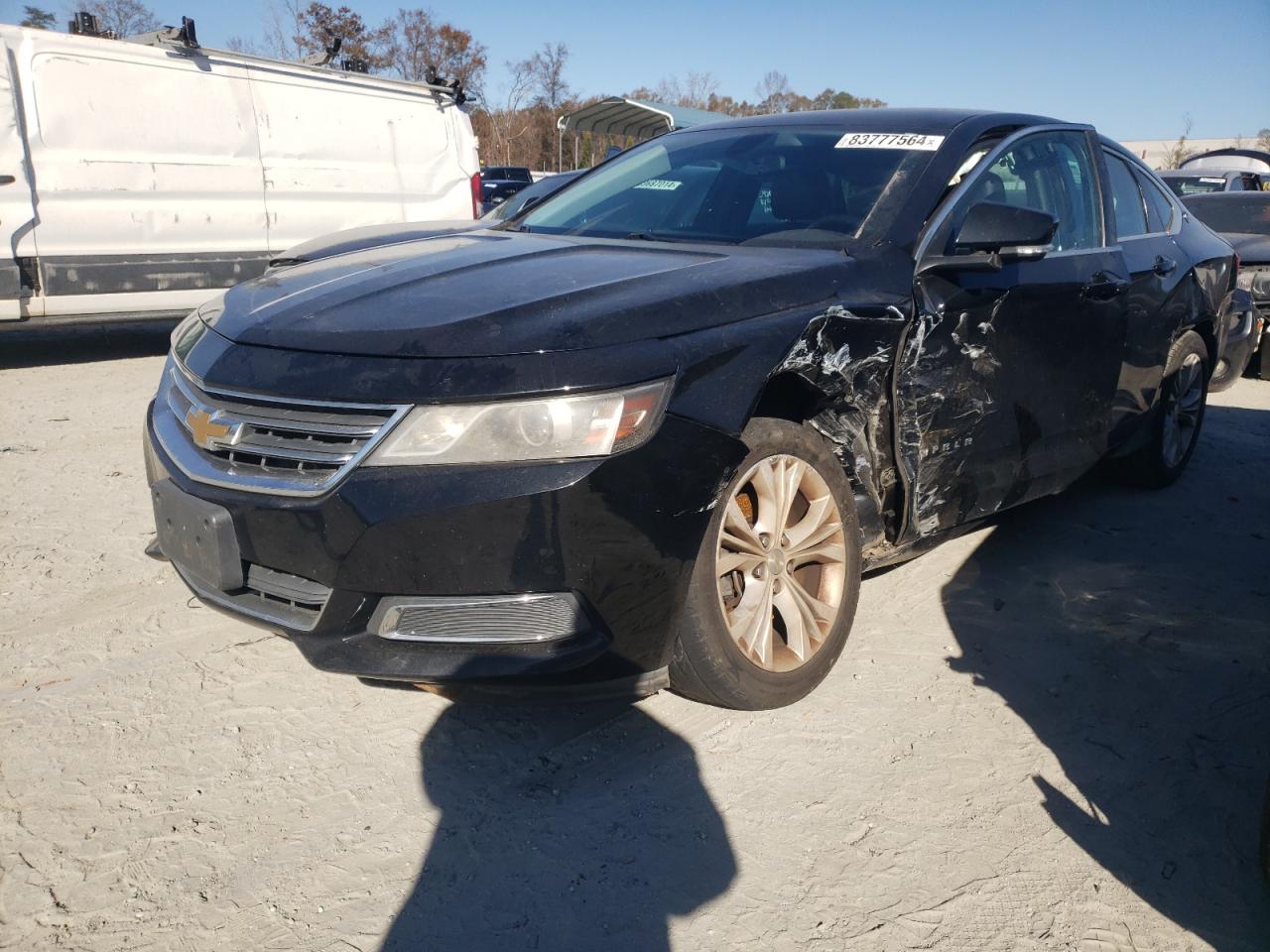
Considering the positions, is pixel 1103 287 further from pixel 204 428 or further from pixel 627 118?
pixel 627 118

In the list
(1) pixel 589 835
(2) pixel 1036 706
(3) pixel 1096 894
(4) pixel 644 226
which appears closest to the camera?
(3) pixel 1096 894

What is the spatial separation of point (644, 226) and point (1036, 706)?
1968 millimetres

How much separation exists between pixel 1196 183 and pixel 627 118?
665 inches

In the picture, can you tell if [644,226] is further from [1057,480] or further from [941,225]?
[1057,480]

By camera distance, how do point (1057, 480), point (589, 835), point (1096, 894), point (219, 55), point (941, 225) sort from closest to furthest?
point (1096, 894), point (589, 835), point (941, 225), point (1057, 480), point (219, 55)

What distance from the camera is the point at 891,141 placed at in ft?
10.9

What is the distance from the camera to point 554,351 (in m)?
2.17

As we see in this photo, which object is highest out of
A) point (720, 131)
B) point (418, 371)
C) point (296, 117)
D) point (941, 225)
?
point (296, 117)

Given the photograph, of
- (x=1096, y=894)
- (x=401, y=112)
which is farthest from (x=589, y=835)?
(x=401, y=112)

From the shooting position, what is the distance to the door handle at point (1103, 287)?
361 centimetres

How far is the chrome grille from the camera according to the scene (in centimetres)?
217

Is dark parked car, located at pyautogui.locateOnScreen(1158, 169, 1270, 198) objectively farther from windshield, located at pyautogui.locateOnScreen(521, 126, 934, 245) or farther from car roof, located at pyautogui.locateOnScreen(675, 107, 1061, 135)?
windshield, located at pyautogui.locateOnScreen(521, 126, 934, 245)

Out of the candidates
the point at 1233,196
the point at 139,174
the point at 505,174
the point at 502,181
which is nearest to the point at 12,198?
the point at 139,174

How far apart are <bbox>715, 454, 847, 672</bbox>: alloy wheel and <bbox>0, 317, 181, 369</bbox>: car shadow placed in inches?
246
